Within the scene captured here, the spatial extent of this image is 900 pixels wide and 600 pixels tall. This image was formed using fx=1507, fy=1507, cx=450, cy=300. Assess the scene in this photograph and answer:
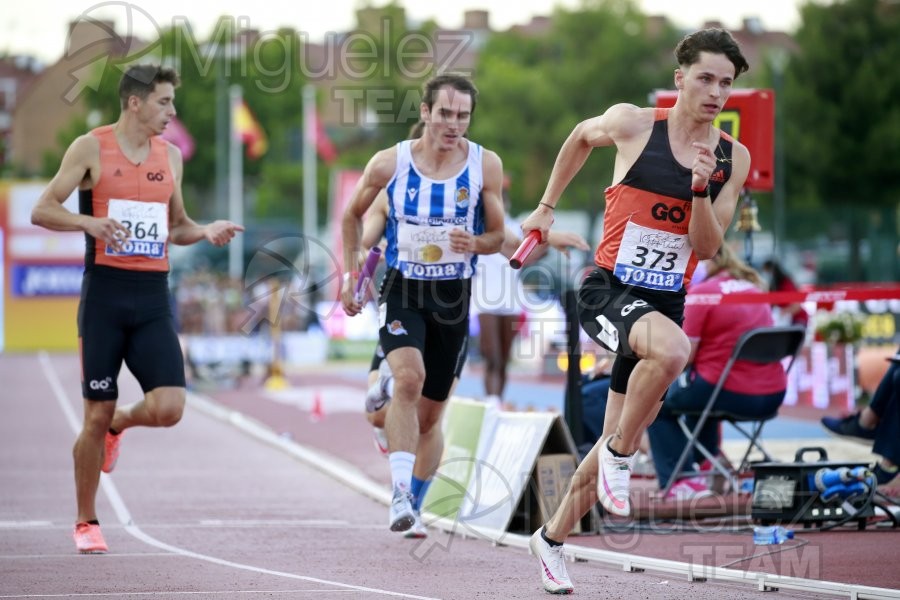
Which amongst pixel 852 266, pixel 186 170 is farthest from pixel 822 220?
pixel 186 170

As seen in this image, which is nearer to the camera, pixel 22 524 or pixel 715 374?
pixel 22 524

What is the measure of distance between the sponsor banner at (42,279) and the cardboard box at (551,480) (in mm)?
42739

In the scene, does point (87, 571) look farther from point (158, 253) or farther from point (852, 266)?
point (852, 266)

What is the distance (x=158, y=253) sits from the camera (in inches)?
338

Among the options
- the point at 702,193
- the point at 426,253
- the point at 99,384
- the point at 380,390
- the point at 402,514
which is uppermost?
the point at 702,193

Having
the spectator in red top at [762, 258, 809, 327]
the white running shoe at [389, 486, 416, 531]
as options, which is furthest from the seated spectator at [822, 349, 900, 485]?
the spectator in red top at [762, 258, 809, 327]

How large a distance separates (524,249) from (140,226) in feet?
9.08

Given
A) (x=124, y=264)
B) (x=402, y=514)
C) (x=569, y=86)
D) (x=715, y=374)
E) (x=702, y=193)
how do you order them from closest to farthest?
(x=702, y=193) → (x=402, y=514) → (x=124, y=264) → (x=715, y=374) → (x=569, y=86)

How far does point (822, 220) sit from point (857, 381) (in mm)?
31149

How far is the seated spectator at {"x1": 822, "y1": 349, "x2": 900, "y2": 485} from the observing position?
992 centimetres

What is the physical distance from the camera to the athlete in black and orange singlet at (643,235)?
646cm

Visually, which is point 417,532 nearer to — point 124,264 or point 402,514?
point 402,514

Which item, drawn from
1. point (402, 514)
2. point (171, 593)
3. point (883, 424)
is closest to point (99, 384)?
point (402, 514)

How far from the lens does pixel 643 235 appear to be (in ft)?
21.9
